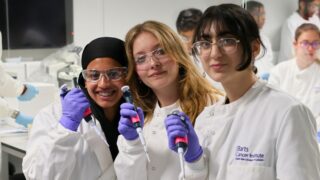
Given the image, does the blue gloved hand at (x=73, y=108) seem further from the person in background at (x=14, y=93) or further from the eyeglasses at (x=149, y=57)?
the person in background at (x=14, y=93)

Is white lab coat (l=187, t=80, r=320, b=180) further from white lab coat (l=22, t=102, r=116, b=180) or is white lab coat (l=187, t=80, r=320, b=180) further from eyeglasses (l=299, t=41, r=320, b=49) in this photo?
eyeglasses (l=299, t=41, r=320, b=49)

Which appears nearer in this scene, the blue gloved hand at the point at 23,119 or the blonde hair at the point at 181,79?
the blonde hair at the point at 181,79

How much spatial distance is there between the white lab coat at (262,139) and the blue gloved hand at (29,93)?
5.63 feet

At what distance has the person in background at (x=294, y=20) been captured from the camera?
3.68 metres

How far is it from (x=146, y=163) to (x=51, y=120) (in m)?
0.40

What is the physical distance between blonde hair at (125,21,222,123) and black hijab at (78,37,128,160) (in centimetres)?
5

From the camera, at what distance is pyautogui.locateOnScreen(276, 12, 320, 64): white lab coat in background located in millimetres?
3623

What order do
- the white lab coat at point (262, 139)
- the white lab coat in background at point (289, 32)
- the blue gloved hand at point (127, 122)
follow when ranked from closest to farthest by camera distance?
1. the white lab coat at point (262, 139)
2. the blue gloved hand at point (127, 122)
3. the white lab coat in background at point (289, 32)

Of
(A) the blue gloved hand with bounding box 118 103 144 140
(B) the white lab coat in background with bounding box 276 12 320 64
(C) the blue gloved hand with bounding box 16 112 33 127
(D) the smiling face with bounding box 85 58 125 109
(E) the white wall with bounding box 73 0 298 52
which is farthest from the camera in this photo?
(E) the white wall with bounding box 73 0 298 52

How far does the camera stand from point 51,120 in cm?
161

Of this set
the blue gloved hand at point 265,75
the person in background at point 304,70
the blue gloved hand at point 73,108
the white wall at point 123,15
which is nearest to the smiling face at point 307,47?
the person in background at point 304,70

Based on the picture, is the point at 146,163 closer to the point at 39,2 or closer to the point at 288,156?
the point at 288,156

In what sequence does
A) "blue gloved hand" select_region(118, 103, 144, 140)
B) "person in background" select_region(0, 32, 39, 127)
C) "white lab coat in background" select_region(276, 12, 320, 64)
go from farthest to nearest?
1. "white lab coat in background" select_region(276, 12, 320, 64)
2. "person in background" select_region(0, 32, 39, 127)
3. "blue gloved hand" select_region(118, 103, 144, 140)

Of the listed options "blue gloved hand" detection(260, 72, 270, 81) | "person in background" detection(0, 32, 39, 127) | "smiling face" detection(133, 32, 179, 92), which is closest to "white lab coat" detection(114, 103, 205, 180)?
"smiling face" detection(133, 32, 179, 92)
